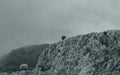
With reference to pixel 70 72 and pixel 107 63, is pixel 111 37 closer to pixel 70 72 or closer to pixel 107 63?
pixel 107 63

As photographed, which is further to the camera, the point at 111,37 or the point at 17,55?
the point at 17,55

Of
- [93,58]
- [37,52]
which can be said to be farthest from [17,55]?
[93,58]

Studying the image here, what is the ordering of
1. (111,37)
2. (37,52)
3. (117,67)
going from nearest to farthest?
(117,67)
(111,37)
(37,52)

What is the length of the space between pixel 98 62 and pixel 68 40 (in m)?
3.91

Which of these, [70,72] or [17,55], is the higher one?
[17,55]

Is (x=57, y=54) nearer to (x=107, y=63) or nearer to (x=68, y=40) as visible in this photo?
(x=68, y=40)

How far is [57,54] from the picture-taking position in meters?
23.5

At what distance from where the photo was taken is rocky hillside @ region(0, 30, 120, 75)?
1947cm

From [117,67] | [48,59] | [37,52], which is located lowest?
[117,67]

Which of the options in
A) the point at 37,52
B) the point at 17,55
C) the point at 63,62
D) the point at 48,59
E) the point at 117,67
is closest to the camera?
the point at 117,67

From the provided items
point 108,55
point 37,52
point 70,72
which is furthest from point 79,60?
point 37,52

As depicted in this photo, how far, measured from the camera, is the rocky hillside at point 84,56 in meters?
19.5

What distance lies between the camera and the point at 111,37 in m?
20.3

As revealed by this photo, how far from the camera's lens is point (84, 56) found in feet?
69.3
